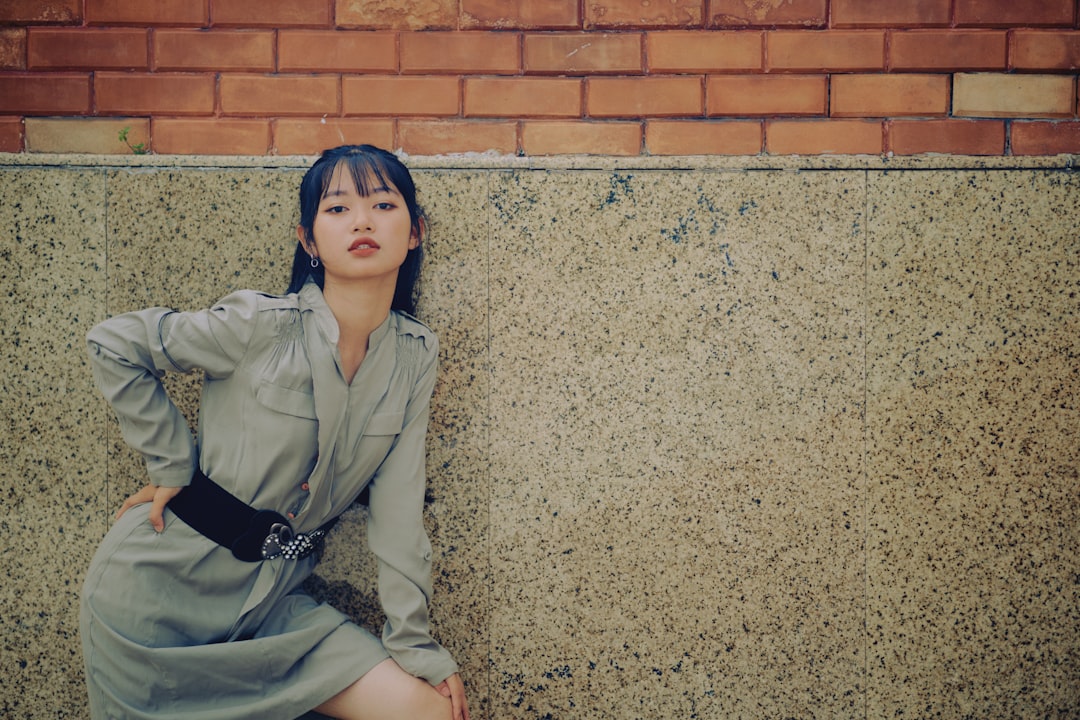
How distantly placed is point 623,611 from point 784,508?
61 centimetres

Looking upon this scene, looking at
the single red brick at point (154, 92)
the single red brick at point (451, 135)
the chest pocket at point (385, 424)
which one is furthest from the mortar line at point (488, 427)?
the single red brick at point (154, 92)

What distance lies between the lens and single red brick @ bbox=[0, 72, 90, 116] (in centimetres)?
226

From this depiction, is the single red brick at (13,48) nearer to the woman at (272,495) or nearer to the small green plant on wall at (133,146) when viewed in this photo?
the small green plant on wall at (133,146)

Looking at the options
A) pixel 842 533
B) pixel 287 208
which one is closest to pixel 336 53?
pixel 287 208

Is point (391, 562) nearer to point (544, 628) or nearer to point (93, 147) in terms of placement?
point (544, 628)

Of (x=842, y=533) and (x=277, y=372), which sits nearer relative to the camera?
(x=277, y=372)

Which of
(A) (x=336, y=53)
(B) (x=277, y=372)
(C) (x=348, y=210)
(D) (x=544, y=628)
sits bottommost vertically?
(D) (x=544, y=628)

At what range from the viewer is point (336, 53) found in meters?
2.24

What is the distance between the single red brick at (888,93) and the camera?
2.26 m

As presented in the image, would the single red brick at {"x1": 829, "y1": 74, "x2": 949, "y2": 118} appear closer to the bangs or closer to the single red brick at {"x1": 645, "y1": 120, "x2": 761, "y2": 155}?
the single red brick at {"x1": 645, "y1": 120, "x2": 761, "y2": 155}

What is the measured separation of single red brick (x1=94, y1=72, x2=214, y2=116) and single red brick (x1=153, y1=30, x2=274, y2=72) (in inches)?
1.6

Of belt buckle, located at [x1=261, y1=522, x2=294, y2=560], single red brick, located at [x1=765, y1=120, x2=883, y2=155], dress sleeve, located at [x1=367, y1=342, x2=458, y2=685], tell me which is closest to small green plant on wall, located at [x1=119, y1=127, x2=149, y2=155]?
dress sleeve, located at [x1=367, y1=342, x2=458, y2=685]

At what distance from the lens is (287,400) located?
1.94m

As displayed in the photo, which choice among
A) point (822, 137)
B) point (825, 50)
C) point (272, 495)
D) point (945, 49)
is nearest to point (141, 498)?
point (272, 495)
